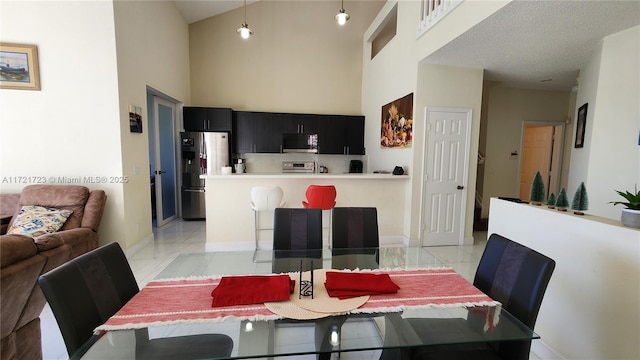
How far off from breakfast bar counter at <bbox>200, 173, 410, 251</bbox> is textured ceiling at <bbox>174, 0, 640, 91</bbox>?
5.78 ft

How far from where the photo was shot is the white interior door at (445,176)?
376 cm

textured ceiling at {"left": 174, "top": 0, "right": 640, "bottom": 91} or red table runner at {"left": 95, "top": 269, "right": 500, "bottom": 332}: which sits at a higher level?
textured ceiling at {"left": 174, "top": 0, "right": 640, "bottom": 91}

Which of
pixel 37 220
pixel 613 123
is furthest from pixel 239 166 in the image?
pixel 613 123

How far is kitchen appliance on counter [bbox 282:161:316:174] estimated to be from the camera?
19.8 ft

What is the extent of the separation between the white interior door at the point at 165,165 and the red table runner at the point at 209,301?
412 centimetres

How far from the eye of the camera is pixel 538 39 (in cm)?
277

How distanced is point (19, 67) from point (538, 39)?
218 inches

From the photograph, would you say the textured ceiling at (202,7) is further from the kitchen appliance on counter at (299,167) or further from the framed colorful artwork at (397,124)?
the framed colorful artwork at (397,124)

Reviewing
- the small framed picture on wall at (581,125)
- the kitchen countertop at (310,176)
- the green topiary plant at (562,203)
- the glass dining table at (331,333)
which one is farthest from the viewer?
the kitchen countertop at (310,176)

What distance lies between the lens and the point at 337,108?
20.2ft

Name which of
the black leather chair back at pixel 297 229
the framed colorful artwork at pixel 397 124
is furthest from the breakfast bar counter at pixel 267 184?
the black leather chair back at pixel 297 229

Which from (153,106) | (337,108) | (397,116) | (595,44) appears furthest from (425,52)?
(153,106)

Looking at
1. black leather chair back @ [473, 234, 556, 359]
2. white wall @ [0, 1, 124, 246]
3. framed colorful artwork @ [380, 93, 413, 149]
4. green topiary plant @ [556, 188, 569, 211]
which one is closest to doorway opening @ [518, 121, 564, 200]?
framed colorful artwork @ [380, 93, 413, 149]

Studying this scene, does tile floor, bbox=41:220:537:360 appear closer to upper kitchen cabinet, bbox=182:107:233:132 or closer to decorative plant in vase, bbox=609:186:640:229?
decorative plant in vase, bbox=609:186:640:229
